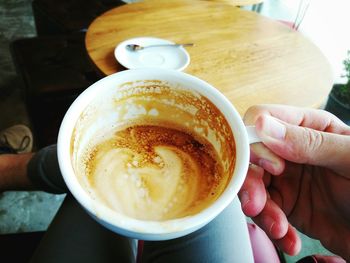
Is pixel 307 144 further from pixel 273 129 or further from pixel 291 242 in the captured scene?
pixel 291 242

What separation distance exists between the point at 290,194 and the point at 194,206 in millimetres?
373

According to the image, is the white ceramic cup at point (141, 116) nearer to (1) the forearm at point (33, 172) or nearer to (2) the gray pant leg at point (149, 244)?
(2) the gray pant leg at point (149, 244)

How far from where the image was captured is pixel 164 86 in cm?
67

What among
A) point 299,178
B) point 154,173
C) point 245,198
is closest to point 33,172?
point 154,173

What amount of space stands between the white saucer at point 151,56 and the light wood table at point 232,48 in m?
0.04

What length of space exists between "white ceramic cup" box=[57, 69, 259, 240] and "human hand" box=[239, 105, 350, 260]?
71 mm

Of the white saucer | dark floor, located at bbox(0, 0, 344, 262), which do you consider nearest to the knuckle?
the white saucer

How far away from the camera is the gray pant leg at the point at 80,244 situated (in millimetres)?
783

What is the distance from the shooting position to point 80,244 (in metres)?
0.80

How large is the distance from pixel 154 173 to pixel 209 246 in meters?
0.27

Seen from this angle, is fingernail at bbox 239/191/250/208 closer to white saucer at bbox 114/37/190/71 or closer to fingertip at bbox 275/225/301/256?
fingertip at bbox 275/225/301/256

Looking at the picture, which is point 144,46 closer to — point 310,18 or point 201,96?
point 201,96

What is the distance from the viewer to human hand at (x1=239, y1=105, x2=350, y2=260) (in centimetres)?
65

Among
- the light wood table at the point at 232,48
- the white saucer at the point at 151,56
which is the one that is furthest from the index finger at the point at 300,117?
the white saucer at the point at 151,56
